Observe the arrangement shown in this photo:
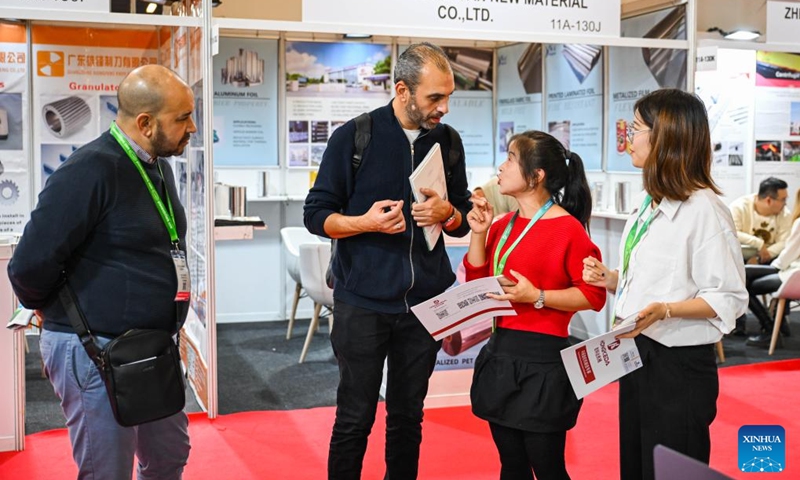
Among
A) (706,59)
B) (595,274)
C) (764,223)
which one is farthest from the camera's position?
(764,223)

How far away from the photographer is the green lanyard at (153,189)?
231 cm

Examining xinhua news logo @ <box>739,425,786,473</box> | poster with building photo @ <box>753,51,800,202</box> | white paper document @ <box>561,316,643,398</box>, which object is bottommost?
xinhua news logo @ <box>739,425,786,473</box>

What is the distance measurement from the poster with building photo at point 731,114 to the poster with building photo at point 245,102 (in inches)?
150

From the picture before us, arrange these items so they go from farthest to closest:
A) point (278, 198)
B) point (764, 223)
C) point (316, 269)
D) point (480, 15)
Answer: point (278, 198)
point (764, 223)
point (316, 269)
point (480, 15)

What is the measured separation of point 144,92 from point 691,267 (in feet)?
4.97

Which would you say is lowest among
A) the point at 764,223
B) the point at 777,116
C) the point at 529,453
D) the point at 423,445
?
the point at 423,445

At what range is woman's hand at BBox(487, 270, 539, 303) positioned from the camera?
8.07 feet

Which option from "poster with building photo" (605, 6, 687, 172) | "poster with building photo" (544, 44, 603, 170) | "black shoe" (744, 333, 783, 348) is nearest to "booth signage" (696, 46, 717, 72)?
"poster with building photo" (605, 6, 687, 172)

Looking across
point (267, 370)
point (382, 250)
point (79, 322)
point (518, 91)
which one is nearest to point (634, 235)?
point (382, 250)

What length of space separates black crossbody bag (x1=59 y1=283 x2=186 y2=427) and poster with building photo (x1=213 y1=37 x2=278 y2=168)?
5.25m

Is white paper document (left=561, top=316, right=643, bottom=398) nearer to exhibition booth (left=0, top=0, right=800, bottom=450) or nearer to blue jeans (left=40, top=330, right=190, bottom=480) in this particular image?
blue jeans (left=40, top=330, right=190, bottom=480)

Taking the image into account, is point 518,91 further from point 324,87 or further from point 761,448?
point 761,448

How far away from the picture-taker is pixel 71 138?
22.6 ft

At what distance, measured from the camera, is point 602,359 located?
2.37m
